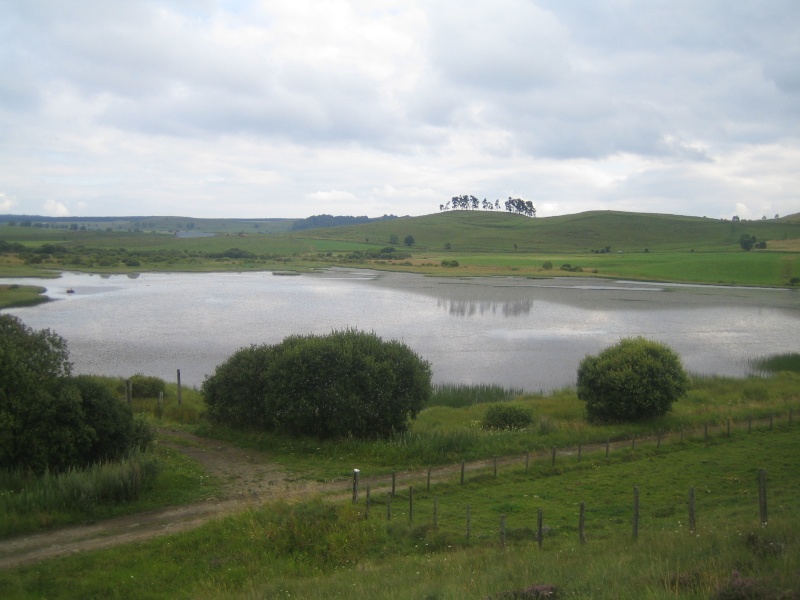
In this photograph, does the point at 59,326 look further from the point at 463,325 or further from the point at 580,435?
the point at 580,435

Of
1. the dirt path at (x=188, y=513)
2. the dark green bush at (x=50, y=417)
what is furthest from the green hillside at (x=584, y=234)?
the dark green bush at (x=50, y=417)

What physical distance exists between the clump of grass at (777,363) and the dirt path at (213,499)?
1661 cm

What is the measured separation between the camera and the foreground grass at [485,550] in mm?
7555

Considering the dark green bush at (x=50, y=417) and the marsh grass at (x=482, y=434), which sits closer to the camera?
the dark green bush at (x=50, y=417)

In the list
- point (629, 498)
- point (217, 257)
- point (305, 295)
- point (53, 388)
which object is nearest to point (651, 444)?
point (629, 498)

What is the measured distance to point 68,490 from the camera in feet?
42.5

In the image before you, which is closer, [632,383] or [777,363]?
[632,383]

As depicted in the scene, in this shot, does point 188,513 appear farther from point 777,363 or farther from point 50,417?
point 777,363

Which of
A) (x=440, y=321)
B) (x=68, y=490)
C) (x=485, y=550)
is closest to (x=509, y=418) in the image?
(x=485, y=550)

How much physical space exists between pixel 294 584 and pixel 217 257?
11071 centimetres

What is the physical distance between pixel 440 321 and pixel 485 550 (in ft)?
121

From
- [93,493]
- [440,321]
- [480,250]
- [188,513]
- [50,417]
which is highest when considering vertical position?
[480,250]

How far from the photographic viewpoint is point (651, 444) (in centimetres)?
1909

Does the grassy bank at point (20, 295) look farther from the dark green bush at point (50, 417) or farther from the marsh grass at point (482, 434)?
the dark green bush at point (50, 417)
